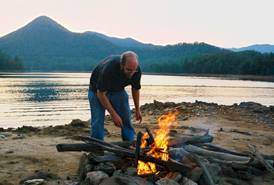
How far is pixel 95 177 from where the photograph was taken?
707cm

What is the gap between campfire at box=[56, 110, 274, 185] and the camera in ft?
23.3

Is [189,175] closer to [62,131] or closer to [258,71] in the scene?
[62,131]

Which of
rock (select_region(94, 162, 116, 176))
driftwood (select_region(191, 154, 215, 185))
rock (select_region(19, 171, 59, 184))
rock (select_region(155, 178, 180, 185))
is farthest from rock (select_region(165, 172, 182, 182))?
rock (select_region(19, 171, 59, 184))

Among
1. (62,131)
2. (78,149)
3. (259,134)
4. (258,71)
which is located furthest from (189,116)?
(258,71)

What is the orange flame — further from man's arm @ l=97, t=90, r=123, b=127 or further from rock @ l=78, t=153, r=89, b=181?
rock @ l=78, t=153, r=89, b=181

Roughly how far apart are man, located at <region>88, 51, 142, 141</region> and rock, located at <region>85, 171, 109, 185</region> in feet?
3.19

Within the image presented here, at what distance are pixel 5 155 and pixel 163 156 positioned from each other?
415cm

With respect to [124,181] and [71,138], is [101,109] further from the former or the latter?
[71,138]

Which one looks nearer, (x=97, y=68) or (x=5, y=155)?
(x=97, y=68)

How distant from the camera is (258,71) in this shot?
13575 centimetres

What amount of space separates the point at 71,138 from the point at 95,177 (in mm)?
5437

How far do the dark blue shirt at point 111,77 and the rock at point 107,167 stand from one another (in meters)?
1.37

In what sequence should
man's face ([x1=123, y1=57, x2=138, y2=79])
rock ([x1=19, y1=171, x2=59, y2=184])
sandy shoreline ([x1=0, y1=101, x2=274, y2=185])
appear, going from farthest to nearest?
sandy shoreline ([x1=0, y1=101, x2=274, y2=185])
rock ([x1=19, y1=171, x2=59, y2=184])
man's face ([x1=123, y1=57, x2=138, y2=79])

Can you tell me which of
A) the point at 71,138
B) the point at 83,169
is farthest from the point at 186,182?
the point at 71,138
